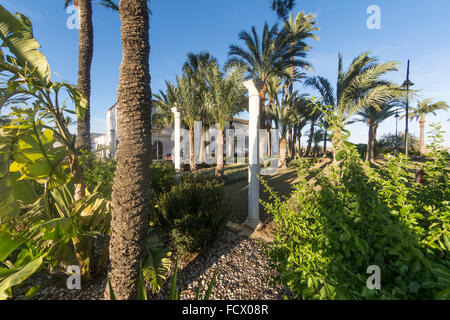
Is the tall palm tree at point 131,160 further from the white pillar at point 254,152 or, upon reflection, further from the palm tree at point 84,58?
the palm tree at point 84,58

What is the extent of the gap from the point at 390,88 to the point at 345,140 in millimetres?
10639

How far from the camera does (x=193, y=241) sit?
331 cm

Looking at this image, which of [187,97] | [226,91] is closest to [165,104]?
[187,97]

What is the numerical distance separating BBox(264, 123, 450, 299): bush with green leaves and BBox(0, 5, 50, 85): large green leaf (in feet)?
11.6

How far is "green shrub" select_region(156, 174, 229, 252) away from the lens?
132 inches

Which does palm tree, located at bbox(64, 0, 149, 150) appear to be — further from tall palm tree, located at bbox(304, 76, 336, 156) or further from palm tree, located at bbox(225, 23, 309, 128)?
tall palm tree, located at bbox(304, 76, 336, 156)

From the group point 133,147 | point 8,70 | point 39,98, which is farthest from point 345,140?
point 8,70

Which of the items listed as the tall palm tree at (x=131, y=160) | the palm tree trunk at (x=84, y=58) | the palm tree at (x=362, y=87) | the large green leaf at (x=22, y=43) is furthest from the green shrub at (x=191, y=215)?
the palm tree at (x=362, y=87)

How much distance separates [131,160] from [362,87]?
11.0m

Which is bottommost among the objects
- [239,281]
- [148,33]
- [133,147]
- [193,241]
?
[239,281]

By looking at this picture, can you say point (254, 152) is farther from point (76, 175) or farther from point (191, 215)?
point (76, 175)

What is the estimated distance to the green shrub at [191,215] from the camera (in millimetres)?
3347

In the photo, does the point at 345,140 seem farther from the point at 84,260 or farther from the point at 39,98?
the point at 84,260
